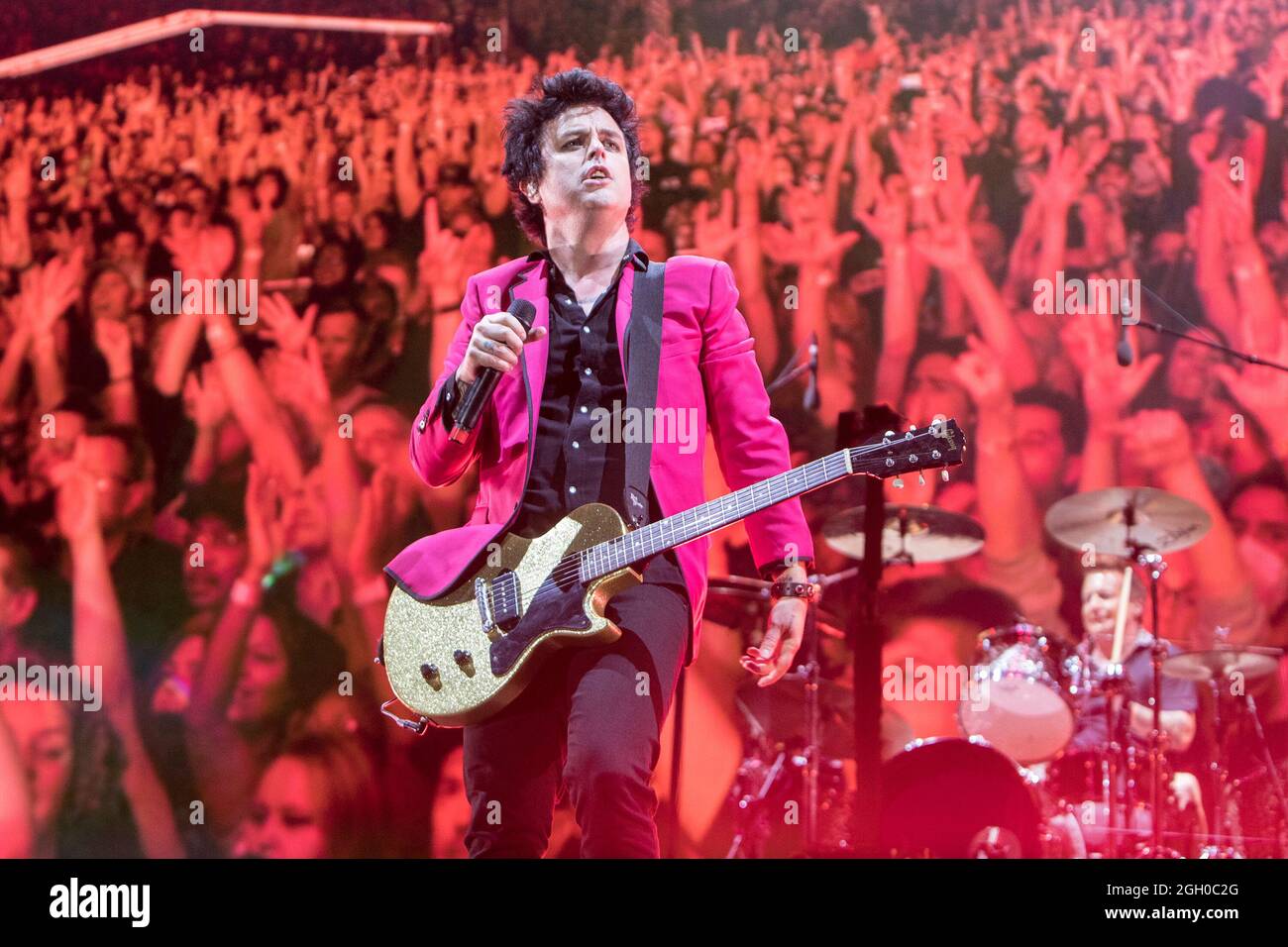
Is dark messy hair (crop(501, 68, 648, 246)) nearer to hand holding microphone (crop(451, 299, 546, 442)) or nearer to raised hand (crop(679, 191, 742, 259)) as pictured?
hand holding microphone (crop(451, 299, 546, 442))

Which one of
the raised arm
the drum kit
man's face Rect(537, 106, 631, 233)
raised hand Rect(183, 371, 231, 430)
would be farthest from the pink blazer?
the raised arm

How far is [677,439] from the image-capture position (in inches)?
106

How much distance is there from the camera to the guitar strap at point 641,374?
2.65 m

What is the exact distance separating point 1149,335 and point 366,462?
304 cm

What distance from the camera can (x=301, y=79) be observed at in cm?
521

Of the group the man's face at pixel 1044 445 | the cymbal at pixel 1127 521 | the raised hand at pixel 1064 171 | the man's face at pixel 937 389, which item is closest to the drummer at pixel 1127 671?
the cymbal at pixel 1127 521

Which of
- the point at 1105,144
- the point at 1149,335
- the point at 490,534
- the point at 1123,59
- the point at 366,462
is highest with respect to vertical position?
the point at 1123,59

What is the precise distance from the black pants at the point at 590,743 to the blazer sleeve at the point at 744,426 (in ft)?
0.76

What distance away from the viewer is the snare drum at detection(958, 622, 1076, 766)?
4773mm
